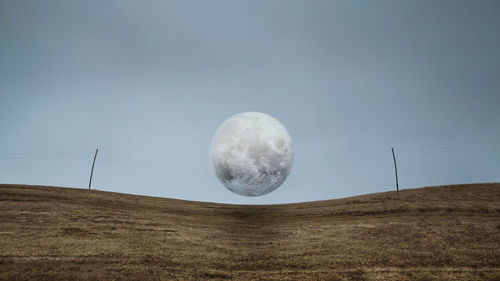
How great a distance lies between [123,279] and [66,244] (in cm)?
505

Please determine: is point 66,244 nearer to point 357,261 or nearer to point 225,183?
point 225,183

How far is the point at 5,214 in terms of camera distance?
18.5 meters

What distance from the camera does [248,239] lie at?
56.7 feet

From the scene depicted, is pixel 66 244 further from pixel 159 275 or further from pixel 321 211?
pixel 321 211

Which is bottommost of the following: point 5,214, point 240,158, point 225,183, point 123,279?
point 123,279

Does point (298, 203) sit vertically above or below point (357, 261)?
above

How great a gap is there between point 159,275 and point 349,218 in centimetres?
1384

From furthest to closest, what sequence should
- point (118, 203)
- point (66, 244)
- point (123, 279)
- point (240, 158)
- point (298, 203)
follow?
point (298, 203) < point (118, 203) < point (240, 158) < point (66, 244) < point (123, 279)

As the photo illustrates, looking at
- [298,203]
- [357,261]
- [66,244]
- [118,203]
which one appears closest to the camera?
[357,261]

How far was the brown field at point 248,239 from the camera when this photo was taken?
1203 cm

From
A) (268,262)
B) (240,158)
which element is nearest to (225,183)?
(240,158)

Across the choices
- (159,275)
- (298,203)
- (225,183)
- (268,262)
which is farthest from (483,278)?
(298,203)

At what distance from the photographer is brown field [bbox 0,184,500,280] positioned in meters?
12.0

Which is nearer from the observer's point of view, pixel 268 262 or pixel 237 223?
pixel 268 262
